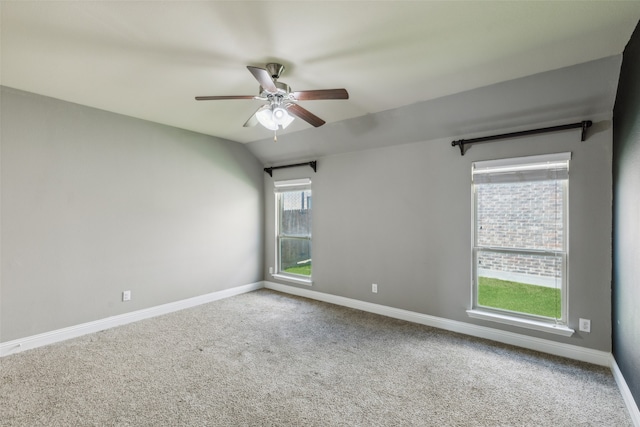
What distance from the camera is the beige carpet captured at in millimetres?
1951

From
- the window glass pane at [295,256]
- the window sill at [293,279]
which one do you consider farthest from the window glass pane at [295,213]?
the window sill at [293,279]

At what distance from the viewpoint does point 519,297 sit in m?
3.09

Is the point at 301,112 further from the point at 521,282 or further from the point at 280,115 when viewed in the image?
the point at 521,282

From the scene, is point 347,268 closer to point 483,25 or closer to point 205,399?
point 205,399

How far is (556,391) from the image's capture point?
2.22 meters

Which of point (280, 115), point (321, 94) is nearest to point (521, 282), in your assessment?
point (321, 94)

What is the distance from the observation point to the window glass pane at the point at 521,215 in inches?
113

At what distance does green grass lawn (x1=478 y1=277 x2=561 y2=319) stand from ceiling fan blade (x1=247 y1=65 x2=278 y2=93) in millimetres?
2986

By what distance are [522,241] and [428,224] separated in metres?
0.96

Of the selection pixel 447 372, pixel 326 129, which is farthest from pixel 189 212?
pixel 447 372

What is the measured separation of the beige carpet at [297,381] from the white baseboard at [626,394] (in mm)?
41

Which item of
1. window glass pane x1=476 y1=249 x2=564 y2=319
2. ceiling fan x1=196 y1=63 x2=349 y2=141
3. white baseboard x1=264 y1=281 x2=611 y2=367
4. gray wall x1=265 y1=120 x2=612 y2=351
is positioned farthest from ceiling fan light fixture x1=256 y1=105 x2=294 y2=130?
white baseboard x1=264 y1=281 x2=611 y2=367

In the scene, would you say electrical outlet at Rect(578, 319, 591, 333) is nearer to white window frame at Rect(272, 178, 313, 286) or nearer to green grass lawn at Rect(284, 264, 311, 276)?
white window frame at Rect(272, 178, 313, 286)

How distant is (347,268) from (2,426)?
351cm
